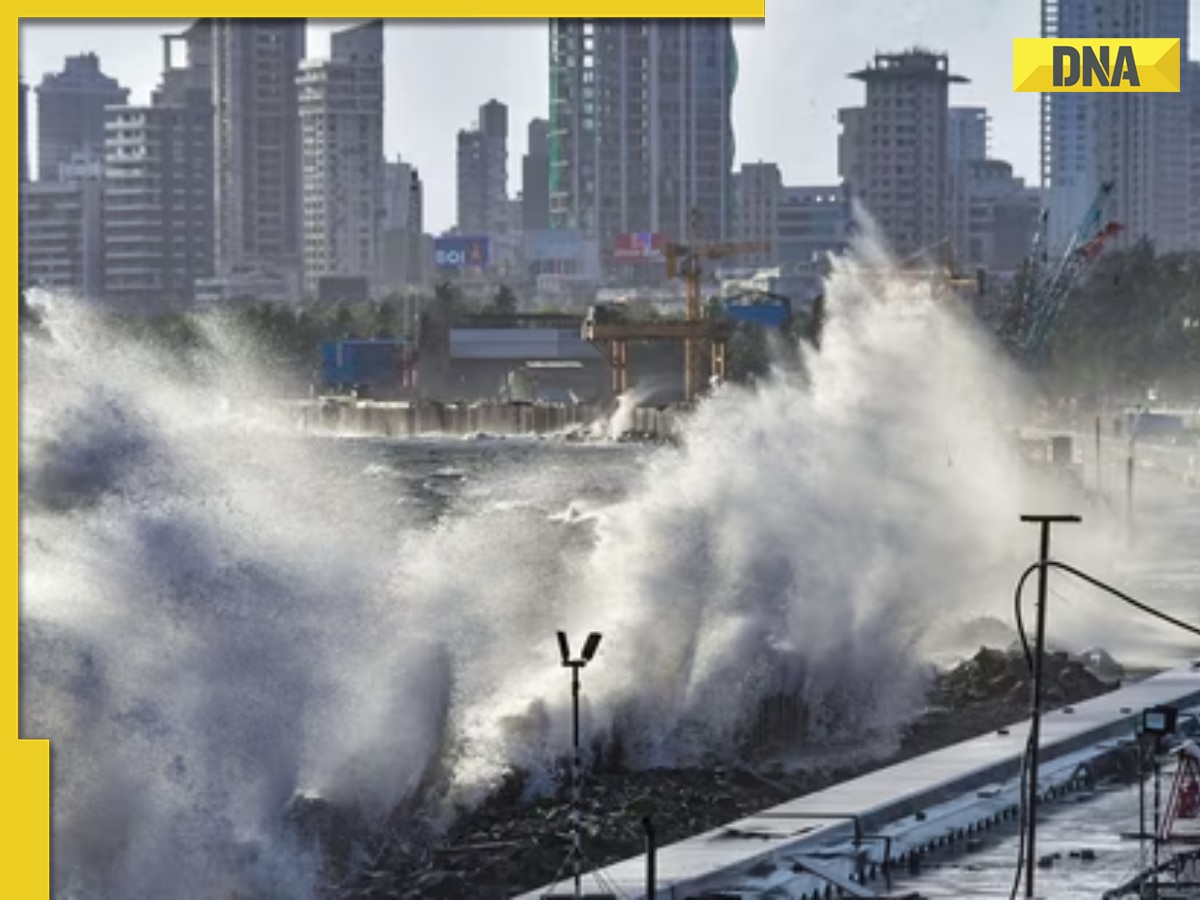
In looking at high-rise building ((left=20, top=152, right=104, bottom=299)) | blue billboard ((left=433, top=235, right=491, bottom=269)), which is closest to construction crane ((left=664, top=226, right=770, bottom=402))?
high-rise building ((left=20, top=152, right=104, bottom=299))

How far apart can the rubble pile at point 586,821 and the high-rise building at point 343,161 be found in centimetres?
11815

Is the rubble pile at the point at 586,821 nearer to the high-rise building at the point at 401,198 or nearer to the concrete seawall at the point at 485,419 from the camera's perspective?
the concrete seawall at the point at 485,419

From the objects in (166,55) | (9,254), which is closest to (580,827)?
(9,254)

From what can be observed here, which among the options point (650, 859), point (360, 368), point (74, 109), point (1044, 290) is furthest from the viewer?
point (74, 109)

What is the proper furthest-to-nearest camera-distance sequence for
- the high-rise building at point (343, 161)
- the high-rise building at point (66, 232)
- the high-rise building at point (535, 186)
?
the high-rise building at point (535, 186)
the high-rise building at point (343, 161)
the high-rise building at point (66, 232)

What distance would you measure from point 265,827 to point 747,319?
9686 centimetres

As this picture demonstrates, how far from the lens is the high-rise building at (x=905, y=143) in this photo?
154125 millimetres

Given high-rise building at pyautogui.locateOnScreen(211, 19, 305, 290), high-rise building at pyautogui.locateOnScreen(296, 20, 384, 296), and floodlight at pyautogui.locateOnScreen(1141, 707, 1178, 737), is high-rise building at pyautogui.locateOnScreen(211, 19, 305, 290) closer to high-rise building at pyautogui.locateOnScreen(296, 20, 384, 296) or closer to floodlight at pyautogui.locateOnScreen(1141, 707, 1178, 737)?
high-rise building at pyautogui.locateOnScreen(296, 20, 384, 296)

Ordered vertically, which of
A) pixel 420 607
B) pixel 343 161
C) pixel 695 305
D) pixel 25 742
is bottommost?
pixel 420 607

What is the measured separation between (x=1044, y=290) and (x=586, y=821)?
94.0 metres

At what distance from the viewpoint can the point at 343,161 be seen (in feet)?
502

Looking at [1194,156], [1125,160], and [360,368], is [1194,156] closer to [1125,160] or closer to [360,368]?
[1125,160]

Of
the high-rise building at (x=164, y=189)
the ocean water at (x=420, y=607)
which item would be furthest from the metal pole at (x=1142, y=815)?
the high-rise building at (x=164, y=189)

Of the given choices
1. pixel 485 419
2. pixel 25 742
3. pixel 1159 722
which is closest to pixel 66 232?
pixel 485 419
